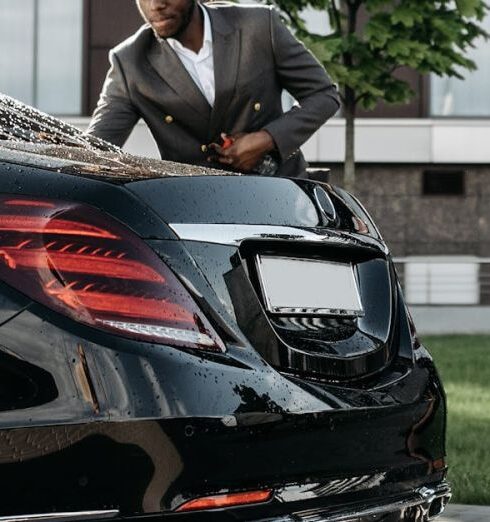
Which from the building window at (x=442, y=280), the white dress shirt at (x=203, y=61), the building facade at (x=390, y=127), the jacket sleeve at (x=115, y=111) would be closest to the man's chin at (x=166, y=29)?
the white dress shirt at (x=203, y=61)

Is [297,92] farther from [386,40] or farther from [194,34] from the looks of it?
[386,40]

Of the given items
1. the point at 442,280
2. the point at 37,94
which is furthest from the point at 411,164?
the point at 37,94

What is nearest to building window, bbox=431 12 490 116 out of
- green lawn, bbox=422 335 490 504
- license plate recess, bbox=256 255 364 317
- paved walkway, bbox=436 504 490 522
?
green lawn, bbox=422 335 490 504

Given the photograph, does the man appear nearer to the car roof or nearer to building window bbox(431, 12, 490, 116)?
the car roof

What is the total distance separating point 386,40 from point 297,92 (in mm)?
12924

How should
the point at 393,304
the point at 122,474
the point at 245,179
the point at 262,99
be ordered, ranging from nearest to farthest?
the point at 122,474
the point at 245,179
the point at 393,304
the point at 262,99

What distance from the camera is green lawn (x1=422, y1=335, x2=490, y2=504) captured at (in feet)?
21.5

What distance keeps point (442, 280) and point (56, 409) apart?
23245 mm

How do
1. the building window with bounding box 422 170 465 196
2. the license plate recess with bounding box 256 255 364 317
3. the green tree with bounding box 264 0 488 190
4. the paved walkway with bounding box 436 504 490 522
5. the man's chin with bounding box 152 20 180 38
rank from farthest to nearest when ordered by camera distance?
the building window with bounding box 422 170 465 196
the green tree with bounding box 264 0 488 190
the paved walkway with bounding box 436 504 490 522
the man's chin with bounding box 152 20 180 38
the license plate recess with bounding box 256 255 364 317

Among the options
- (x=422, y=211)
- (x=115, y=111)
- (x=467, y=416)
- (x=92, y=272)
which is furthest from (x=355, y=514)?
(x=422, y=211)

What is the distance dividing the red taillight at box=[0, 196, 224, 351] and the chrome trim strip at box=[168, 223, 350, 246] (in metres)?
0.10

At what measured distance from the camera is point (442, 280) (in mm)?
26078

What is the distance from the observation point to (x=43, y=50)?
96.3ft

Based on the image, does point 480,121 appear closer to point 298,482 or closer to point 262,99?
point 262,99
